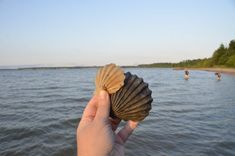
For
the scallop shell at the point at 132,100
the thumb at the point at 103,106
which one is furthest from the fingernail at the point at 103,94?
the scallop shell at the point at 132,100

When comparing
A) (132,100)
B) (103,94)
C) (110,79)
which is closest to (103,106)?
(103,94)

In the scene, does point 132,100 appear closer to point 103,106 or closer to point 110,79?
point 110,79

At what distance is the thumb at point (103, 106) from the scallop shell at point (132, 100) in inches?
6.8

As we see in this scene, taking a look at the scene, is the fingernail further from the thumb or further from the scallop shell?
the scallop shell

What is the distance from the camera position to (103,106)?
184cm

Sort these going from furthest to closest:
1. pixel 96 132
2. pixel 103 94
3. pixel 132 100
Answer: pixel 132 100, pixel 103 94, pixel 96 132

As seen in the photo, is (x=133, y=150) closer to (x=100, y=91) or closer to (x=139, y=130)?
(x=139, y=130)

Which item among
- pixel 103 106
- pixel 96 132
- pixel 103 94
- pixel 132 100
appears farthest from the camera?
pixel 132 100

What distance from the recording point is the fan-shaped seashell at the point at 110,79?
2053 mm

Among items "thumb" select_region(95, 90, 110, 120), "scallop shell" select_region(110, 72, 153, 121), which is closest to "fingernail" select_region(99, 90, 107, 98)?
"thumb" select_region(95, 90, 110, 120)

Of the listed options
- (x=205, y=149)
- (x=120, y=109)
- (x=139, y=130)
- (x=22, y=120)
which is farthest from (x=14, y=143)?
(x=120, y=109)

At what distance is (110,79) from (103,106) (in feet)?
0.91

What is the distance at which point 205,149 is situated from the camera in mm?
6840

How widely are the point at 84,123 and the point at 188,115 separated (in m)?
10.6
